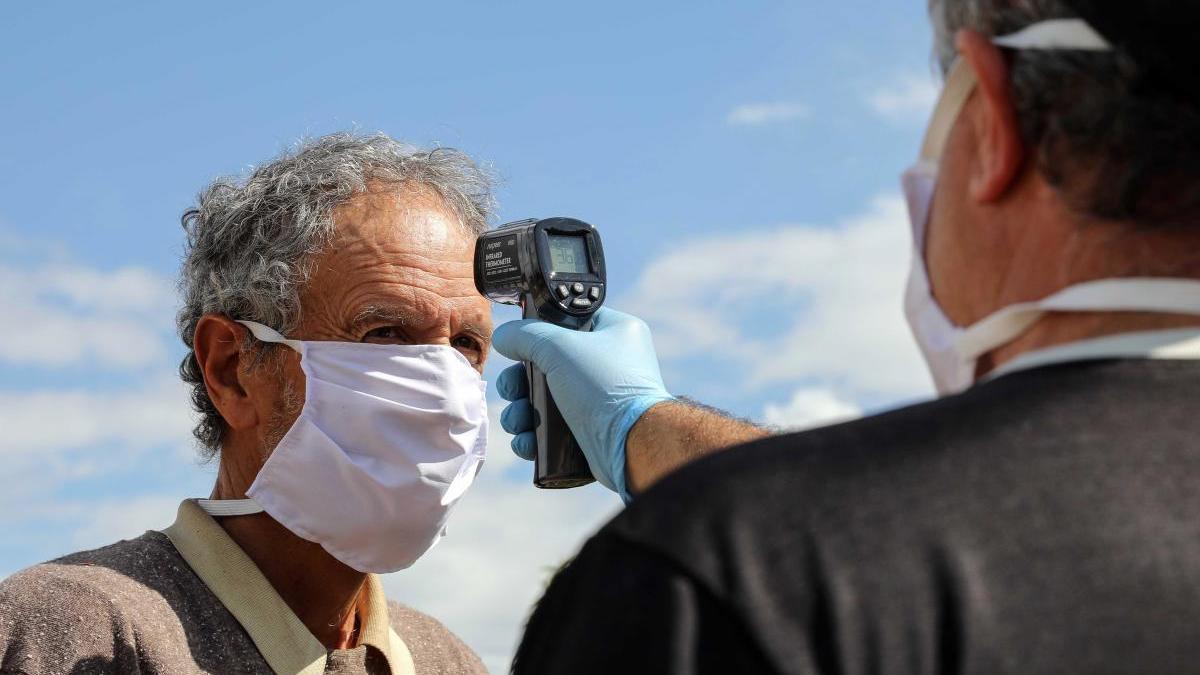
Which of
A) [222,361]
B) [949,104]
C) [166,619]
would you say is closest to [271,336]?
[222,361]

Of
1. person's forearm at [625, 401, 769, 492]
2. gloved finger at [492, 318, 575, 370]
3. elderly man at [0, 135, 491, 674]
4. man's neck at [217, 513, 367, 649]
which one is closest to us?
person's forearm at [625, 401, 769, 492]

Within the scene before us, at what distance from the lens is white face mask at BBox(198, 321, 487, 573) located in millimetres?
3484

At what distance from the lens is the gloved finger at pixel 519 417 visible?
356cm

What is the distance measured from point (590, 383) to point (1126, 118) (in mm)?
2326

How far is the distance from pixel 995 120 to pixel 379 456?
2.58 m

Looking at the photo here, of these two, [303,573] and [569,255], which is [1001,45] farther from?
[303,573]

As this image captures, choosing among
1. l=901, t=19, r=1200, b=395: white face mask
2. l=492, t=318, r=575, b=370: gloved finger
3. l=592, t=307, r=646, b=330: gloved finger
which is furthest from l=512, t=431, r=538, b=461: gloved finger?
l=901, t=19, r=1200, b=395: white face mask

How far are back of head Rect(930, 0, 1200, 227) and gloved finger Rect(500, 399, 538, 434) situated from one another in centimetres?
239

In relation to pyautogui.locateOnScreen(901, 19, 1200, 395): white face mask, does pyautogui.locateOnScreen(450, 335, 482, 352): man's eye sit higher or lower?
lower

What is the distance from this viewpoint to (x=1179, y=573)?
41.8 inches

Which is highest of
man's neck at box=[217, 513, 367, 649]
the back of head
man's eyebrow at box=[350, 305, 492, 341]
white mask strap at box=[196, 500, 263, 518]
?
the back of head

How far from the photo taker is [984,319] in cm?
137

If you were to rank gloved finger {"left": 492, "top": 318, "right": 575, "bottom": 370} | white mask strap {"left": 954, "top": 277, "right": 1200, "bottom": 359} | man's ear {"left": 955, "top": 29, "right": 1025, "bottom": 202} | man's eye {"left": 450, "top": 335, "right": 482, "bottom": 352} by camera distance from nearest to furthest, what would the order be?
white mask strap {"left": 954, "top": 277, "right": 1200, "bottom": 359}, man's ear {"left": 955, "top": 29, "right": 1025, "bottom": 202}, gloved finger {"left": 492, "top": 318, "right": 575, "bottom": 370}, man's eye {"left": 450, "top": 335, "right": 482, "bottom": 352}

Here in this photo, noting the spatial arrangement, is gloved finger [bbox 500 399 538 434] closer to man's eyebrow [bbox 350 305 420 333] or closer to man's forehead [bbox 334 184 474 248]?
man's eyebrow [bbox 350 305 420 333]
